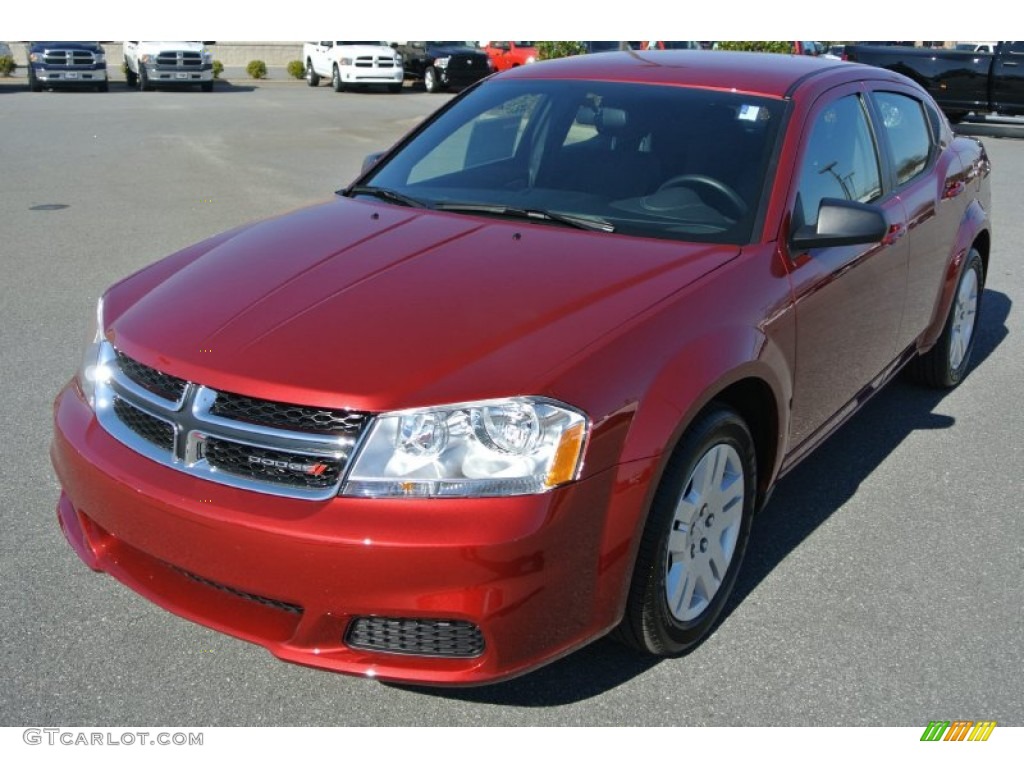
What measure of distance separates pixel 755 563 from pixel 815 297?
98 cm

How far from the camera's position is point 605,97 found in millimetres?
4246

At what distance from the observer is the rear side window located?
4711 mm

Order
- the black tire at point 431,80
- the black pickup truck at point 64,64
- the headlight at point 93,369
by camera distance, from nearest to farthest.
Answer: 1. the headlight at point 93,369
2. the black pickup truck at point 64,64
3. the black tire at point 431,80

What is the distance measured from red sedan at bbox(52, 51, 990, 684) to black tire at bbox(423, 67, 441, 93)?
23.3m

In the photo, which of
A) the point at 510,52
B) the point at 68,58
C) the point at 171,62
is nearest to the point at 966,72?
the point at 510,52

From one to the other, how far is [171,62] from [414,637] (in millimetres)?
25776

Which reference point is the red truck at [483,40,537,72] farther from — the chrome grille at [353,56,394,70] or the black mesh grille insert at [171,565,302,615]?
the black mesh grille insert at [171,565,302,615]

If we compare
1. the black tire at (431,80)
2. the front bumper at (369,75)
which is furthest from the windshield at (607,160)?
the black tire at (431,80)

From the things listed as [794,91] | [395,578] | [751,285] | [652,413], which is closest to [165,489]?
[395,578]

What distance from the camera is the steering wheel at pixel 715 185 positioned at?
146 inches

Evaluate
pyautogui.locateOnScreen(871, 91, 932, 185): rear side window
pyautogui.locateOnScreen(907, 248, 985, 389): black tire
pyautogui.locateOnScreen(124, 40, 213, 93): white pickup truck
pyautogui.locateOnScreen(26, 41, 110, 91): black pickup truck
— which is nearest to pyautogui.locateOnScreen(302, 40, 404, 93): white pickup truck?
pyautogui.locateOnScreen(124, 40, 213, 93): white pickup truck

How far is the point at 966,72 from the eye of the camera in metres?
18.4

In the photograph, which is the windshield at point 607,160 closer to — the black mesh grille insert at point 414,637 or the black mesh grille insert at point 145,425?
the black mesh grille insert at point 145,425

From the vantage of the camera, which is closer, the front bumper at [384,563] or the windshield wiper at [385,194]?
the front bumper at [384,563]
